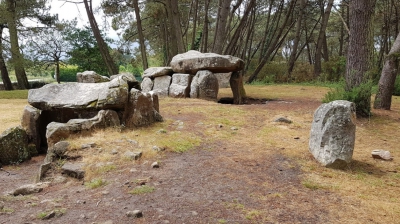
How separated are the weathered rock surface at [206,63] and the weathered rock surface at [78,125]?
4656 mm

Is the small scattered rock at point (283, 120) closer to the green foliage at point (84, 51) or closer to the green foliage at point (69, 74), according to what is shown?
the green foliage at point (84, 51)

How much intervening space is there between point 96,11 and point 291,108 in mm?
11091

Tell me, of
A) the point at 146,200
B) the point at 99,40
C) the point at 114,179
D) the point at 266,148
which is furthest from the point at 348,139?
the point at 99,40

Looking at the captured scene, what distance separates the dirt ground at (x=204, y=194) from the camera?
2.66 meters

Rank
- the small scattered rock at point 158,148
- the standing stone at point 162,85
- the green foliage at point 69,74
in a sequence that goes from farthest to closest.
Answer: the green foliage at point 69,74 → the standing stone at point 162,85 → the small scattered rock at point 158,148

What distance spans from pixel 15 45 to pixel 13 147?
38.1 ft

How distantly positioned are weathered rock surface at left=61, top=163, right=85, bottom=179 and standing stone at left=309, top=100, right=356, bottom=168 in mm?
3144

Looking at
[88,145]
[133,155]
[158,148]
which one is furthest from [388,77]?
[88,145]

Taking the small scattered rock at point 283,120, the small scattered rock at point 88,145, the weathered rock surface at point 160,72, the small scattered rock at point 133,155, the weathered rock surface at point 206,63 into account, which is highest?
the weathered rock surface at point 206,63

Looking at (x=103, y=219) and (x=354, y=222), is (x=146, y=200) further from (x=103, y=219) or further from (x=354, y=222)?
(x=354, y=222)

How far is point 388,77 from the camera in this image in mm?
6723

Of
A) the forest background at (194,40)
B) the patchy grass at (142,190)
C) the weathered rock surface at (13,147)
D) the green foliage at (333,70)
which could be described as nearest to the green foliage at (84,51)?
the forest background at (194,40)

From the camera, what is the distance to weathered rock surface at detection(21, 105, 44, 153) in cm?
561

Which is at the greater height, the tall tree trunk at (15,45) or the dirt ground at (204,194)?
the tall tree trunk at (15,45)
